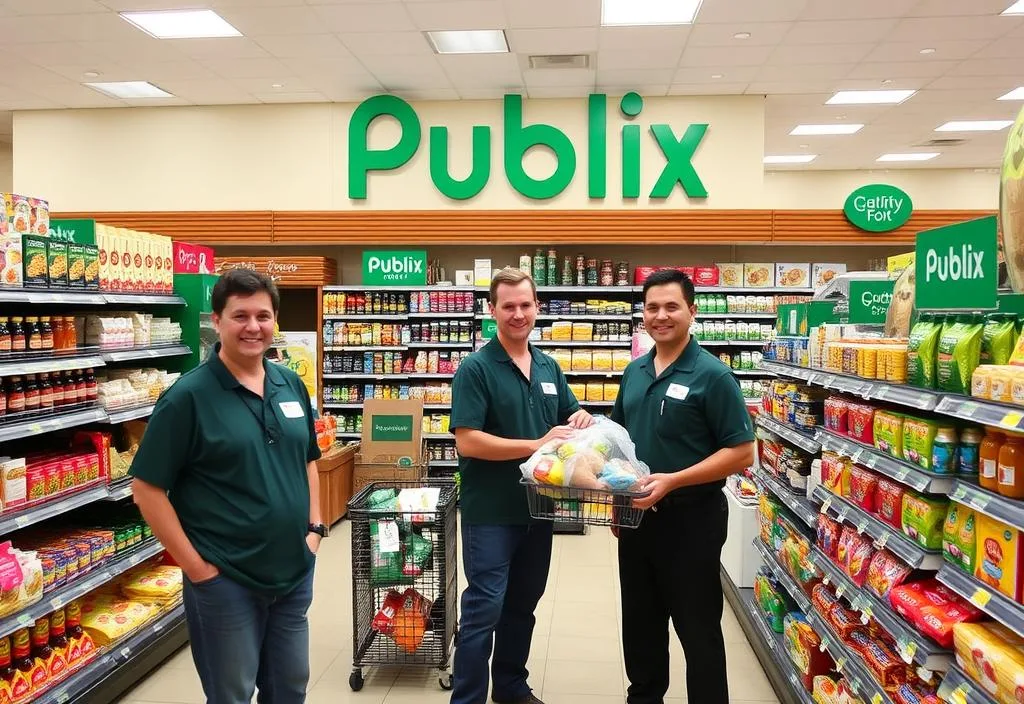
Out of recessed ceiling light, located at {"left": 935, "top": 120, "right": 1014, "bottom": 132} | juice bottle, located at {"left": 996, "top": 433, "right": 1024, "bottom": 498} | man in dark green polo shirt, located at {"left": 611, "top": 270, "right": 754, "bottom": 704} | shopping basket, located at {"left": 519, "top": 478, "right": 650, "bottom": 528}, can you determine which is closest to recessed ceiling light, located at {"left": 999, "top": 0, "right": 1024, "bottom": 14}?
recessed ceiling light, located at {"left": 935, "top": 120, "right": 1014, "bottom": 132}

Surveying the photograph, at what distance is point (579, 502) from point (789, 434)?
1772mm

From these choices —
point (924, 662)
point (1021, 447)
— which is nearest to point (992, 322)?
point (1021, 447)

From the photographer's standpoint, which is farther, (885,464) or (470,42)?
(470,42)

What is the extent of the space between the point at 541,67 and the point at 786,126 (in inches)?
167

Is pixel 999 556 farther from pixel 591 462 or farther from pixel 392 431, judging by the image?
pixel 392 431

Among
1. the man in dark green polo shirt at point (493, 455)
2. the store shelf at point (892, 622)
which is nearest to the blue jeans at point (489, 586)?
the man in dark green polo shirt at point (493, 455)

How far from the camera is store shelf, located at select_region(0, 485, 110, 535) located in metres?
3.08

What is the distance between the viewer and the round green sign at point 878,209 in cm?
768

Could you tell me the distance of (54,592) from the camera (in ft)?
11.0

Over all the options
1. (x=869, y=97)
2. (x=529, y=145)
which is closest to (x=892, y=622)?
(x=529, y=145)

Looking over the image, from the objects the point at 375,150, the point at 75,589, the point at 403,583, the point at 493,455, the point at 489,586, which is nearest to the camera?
the point at 493,455

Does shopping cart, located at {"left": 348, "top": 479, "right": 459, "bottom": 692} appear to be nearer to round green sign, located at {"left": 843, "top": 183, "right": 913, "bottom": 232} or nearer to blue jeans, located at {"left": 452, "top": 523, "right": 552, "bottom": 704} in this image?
blue jeans, located at {"left": 452, "top": 523, "right": 552, "bottom": 704}

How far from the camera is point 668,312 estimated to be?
285 cm

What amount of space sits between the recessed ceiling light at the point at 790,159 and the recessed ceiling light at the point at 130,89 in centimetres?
908
